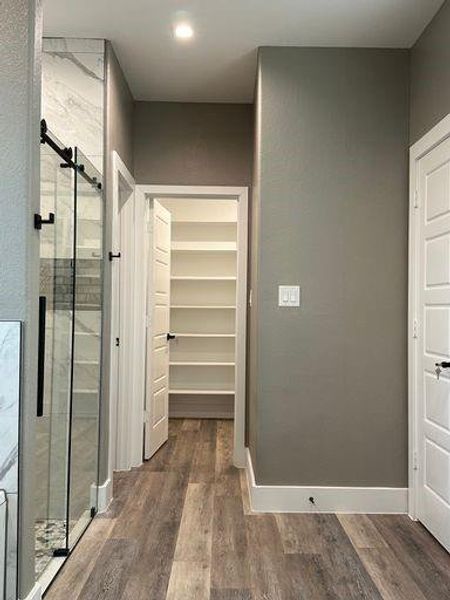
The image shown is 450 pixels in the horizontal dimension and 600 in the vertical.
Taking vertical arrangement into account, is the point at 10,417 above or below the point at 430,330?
below

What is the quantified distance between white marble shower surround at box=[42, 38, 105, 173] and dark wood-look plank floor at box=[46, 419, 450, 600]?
2112mm

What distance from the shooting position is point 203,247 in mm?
5293

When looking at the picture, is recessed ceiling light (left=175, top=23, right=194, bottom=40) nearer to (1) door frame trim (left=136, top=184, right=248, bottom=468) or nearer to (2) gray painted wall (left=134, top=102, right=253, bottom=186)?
(2) gray painted wall (left=134, top=102, right=253, bottom=186)

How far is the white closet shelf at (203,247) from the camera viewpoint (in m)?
5.28

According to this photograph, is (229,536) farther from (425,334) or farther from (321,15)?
(321,15)

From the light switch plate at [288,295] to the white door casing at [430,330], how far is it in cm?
70

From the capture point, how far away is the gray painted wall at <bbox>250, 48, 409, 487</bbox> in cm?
283

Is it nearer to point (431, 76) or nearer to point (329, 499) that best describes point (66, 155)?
point (431, 76)

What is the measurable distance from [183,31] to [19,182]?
1.63 metres

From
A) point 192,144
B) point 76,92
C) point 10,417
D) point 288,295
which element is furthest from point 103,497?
point 192,144

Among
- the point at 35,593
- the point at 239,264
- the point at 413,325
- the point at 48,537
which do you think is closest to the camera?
Result: the point at 35,593

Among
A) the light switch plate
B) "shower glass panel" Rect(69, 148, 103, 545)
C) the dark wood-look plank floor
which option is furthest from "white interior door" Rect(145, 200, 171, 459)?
the light switch plate

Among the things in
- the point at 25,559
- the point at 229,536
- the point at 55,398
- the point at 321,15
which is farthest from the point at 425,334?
the point at 25,559

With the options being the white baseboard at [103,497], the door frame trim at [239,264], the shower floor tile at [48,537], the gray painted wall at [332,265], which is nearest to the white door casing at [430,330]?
the gray painted wall at [332,265]
